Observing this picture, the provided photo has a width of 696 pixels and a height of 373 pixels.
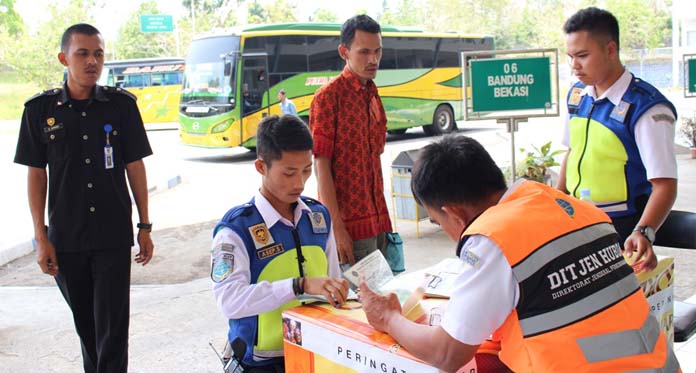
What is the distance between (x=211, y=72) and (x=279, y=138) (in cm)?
1266

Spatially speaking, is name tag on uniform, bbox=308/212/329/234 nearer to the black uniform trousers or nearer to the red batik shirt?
the red batik shirt

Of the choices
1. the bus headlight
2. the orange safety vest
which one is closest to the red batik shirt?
the orange safety vest

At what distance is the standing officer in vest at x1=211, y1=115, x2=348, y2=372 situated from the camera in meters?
1.89

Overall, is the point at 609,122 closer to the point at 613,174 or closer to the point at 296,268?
the point at 613,174

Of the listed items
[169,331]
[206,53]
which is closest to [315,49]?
[206,53]

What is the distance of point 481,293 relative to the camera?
55.4 inches

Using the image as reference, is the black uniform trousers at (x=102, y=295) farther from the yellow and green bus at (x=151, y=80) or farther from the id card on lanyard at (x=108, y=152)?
the yellow and green bus at (x=151, y=80)

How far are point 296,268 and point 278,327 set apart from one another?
18cm

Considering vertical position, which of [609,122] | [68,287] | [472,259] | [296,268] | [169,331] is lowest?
[169,331]

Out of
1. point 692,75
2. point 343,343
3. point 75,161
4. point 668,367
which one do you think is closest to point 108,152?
point 75,161

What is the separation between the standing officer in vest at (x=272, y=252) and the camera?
1.89 meters

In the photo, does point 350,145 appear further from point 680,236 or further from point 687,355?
point 687,355

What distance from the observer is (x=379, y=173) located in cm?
304

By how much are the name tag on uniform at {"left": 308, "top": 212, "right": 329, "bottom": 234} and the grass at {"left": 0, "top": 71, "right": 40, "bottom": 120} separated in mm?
32746
